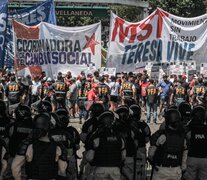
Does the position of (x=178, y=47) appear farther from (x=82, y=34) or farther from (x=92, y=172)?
(x=92, y=172)

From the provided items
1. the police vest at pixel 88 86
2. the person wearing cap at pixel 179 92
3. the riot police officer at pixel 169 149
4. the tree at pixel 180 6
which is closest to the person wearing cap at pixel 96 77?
the police vest at pixel 88 86

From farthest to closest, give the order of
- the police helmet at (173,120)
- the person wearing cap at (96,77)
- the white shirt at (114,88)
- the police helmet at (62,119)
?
the white shirt at (114,88) < the person wearing cap at (96,77) < the police helmet at (62,119) < the police helmet at (173,120)

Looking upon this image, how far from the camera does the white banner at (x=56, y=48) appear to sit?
16188 millimetres

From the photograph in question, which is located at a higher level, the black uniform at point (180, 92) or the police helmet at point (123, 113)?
the police helmet at point (123, 113)

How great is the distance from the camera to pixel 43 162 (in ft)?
23.5

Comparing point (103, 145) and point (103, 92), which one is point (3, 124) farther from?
point (103, 92)

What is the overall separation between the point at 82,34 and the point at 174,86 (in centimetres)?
457

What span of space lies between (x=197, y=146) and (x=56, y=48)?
8445mm

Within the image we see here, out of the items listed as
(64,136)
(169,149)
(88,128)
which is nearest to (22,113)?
(64,136)

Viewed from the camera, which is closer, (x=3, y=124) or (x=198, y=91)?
(x=3, y=124)

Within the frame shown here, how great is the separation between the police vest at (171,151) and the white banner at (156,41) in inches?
309

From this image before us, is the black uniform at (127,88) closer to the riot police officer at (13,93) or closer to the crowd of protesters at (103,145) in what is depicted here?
the riot police officer at (13,93)

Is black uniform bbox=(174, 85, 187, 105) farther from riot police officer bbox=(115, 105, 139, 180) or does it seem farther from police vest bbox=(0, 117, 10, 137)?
police vest bbox=(0, 117, 10, 137)

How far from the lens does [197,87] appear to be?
63.7ft
